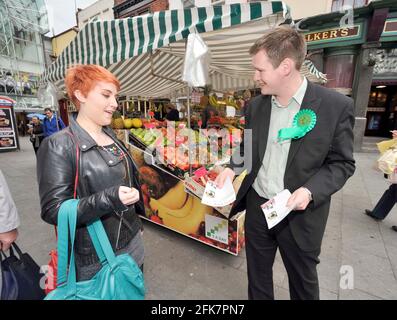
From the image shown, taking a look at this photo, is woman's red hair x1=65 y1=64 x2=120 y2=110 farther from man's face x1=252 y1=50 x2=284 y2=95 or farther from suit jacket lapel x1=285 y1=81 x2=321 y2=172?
suit jacket lapel x1=285 y1=81 x2=321 y2=172

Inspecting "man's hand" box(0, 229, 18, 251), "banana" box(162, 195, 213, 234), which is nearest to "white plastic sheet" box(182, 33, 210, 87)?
"banana" box(162, 195, 213, 234)

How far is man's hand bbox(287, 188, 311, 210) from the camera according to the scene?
4.10 ft

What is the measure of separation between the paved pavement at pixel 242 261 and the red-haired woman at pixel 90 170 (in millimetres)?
1192

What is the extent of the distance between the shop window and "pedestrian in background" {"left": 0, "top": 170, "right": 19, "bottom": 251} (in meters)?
11.9

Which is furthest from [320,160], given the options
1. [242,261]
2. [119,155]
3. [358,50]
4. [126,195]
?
[358,50]

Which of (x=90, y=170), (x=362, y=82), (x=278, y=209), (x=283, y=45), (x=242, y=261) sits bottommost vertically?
(x=242, y=261)

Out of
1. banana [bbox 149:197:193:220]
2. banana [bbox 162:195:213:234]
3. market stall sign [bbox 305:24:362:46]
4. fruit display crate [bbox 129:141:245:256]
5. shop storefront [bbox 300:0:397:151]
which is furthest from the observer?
market stall sign [bbox 305:24:362:46]

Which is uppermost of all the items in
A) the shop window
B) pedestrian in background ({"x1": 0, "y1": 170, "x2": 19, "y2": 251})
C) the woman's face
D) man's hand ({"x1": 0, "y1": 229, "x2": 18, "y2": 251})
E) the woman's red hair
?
the shop window

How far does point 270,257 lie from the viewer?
1714 mm

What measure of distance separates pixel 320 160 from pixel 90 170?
137 centimetres

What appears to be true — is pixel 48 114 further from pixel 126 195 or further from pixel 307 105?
pixel 307 105

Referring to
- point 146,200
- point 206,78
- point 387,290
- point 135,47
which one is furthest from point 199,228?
point 135,47

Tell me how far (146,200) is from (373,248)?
10.8 ft

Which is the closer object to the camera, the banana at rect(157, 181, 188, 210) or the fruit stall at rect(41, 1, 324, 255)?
the fruit stall at rect(41, 1, 324, 255)
